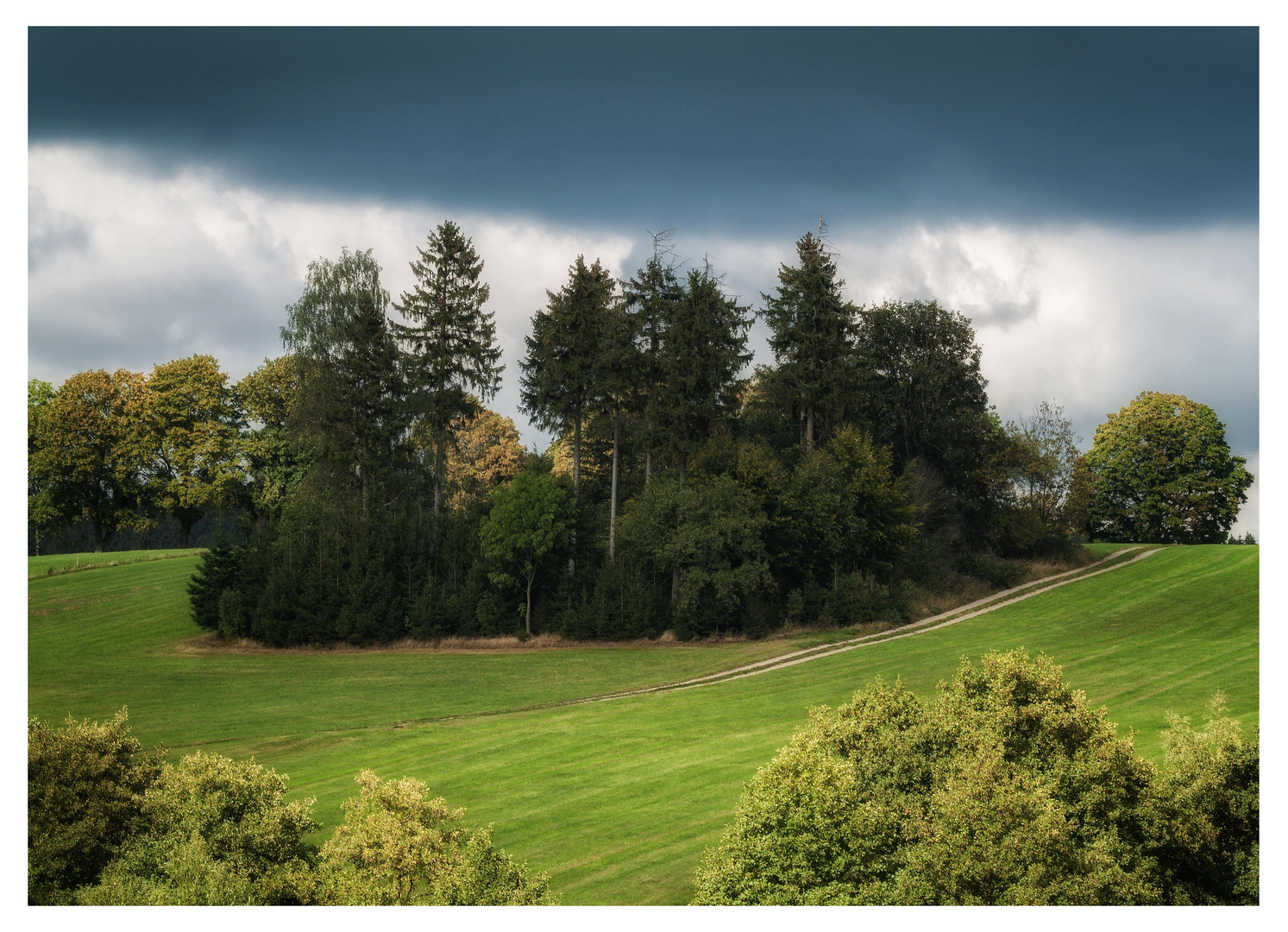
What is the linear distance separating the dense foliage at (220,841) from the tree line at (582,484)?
13083 mm

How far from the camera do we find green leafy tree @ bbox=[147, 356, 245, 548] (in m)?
21.5

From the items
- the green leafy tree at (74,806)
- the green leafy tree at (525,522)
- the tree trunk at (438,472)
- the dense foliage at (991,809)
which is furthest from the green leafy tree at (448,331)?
the dense foliage at (991,809)

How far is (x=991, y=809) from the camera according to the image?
192 inches

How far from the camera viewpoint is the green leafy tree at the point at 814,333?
69.6 ft

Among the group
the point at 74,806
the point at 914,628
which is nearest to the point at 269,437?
the point at 914,628

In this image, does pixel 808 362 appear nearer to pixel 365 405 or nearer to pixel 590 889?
pixel 365 405

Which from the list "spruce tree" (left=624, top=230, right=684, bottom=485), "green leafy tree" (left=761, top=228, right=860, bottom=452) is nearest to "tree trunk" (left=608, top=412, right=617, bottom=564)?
"spruce tree" (left=624, top=230, right=684, bottom=485)

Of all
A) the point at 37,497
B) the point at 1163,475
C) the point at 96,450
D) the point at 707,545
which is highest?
the point at 96,450

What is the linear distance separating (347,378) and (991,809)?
18441 mm

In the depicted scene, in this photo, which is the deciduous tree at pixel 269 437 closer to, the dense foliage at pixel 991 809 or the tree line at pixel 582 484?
the tree line at pixel 582 484

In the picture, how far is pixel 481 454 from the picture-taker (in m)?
29.3

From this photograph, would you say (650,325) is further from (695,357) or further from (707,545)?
(707,545)
